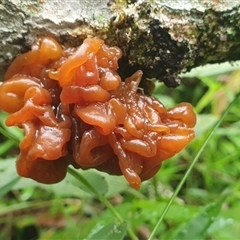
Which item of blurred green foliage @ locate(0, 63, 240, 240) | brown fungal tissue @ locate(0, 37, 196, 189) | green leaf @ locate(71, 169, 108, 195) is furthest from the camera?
blurred green foliage @ locate(0, 63, 240, 240)

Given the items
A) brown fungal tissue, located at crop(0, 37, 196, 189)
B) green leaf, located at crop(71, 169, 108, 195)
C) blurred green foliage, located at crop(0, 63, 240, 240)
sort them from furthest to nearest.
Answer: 1. blurred green foliage, located at crop(0, 63, 240, 240)
2. green leaf, located at crop(71, 169, 108, 195)
3. brown fungal tissue, located at crop(0, 37, 196, 189)

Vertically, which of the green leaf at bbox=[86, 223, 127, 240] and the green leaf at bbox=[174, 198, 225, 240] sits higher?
the green leaf at bbox=[174, 198, 225, 240]

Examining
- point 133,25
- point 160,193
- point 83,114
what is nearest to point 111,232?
point 83,114

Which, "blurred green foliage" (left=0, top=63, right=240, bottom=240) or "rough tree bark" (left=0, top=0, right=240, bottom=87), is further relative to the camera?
"blurred green foliage" (left=0, top=63, right=240, bottom=240)

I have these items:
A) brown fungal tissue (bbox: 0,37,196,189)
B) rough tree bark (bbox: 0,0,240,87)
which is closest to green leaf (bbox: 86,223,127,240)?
brown fungal tissue (bbox: 0,37,196,189)

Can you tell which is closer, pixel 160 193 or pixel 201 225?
pixel 201 225

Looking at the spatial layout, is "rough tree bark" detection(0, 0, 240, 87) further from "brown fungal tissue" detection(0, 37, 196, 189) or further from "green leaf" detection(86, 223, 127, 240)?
"green leaf" detection(86, 223, 127, 240)

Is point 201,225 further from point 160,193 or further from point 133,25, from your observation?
point 160,193
